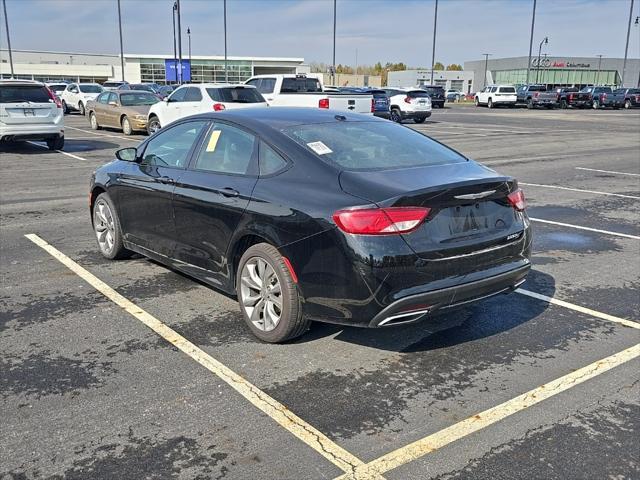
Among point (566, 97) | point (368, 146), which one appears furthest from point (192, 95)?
point (566, 97)

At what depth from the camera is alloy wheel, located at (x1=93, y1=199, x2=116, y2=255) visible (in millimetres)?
6188

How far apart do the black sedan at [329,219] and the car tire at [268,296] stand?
1cm

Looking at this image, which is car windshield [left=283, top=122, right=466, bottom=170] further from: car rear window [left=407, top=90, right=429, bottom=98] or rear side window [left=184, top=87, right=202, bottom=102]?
car rear window [left=407, top=90, right=429, bottom=98]

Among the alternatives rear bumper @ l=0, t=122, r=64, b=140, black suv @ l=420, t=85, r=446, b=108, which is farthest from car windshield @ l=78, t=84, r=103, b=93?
black suv @ l=420, t=85, r=446, b=108

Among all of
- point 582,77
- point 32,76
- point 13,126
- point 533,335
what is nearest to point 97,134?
point 13,126

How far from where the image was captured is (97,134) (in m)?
21.3

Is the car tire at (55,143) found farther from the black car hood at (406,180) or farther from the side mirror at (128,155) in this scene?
the black car hood at (406,180)

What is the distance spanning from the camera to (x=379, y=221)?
3.64m

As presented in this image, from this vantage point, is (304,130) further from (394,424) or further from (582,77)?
(582,77)

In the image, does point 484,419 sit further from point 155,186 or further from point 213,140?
point 155,186

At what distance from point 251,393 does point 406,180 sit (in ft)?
5.35

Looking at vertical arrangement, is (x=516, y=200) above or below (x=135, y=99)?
below

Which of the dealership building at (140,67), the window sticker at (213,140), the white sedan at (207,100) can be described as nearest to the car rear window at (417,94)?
the white sedan at (207,100)

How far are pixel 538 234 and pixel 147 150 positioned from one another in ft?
16.0
